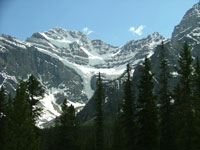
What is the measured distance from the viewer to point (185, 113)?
34.1m

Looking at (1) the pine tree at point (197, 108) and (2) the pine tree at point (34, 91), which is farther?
(2) the pine tree at point (34, 91)

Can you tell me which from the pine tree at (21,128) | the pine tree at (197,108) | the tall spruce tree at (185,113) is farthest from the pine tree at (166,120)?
the pine tree at (21,128)

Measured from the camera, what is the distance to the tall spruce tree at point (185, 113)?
33.2 meters

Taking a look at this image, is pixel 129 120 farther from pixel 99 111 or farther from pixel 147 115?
pixel 99 111

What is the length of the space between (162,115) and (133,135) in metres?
4.92

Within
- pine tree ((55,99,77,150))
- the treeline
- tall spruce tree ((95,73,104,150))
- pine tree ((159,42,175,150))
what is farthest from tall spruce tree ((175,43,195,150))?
pine tree ((55,99,77,150))

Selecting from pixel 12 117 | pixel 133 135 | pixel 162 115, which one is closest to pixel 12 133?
pixel 12 117

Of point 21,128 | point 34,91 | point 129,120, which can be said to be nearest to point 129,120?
point 129,120

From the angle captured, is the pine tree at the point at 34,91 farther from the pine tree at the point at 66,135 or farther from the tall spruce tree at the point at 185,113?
the tall spruce tree at the point at 185,113

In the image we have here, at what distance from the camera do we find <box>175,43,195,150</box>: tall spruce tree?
33188 millimetres

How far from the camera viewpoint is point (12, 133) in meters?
31.4

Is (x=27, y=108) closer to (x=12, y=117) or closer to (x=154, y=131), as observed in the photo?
(x=12, y=117)

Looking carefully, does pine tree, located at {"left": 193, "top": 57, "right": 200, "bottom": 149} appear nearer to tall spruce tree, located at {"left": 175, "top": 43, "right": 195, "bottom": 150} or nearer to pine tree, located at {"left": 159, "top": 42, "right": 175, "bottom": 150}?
tall spruce tree, located at {"left": 175, "top": 43, "right": 195, "bottom": 150}

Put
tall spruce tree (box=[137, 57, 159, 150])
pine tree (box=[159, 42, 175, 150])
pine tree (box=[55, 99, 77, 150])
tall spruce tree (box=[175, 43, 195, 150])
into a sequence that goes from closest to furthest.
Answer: tall spruce tree (box=[175, 43, 195, 150])
tall spruce tree (box=[137, 57, 159, 150])
pine tree (box=[159, 42, 175, 150])
pine tree (box=[55, 99, 77, 150])
